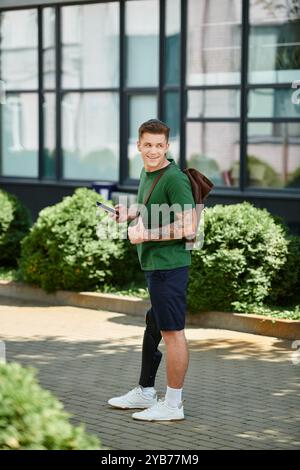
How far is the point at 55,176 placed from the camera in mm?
18422

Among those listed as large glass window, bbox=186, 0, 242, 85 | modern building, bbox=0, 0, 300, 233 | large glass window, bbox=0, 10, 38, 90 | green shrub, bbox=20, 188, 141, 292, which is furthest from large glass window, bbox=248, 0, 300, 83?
large glass window, bbox=0, 10, 38, 90

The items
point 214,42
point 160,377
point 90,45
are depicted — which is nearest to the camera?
point 160,377

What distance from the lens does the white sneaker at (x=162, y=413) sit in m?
7.91

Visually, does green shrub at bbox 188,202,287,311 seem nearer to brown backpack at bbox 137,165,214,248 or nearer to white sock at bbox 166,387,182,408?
white sock at bbox 166,387,182,408

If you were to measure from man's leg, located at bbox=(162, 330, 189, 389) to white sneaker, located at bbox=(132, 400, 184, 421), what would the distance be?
7.8 inches

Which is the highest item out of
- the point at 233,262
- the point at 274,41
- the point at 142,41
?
the point at 142,41

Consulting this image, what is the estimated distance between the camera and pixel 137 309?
1271 cm

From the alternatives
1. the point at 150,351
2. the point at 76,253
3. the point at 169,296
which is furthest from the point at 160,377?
the point at 76,253

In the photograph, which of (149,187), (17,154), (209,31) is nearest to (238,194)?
(209,31)

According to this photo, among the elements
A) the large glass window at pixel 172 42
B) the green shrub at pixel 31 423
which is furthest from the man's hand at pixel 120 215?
the large glass window at pixel 172 42

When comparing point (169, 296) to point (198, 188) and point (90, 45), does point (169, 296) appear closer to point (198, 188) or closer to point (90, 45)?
point (198, 188)

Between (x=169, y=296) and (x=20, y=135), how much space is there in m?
11.7

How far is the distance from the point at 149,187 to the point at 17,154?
37.9ft
